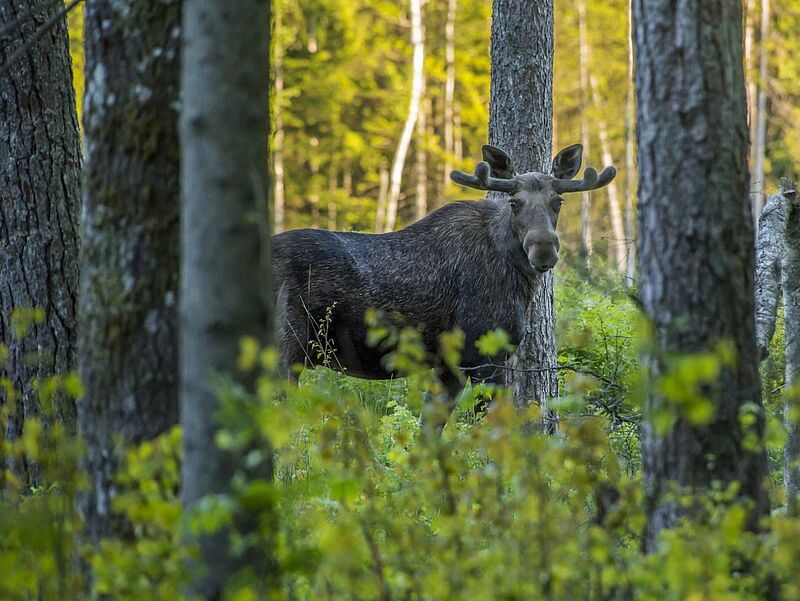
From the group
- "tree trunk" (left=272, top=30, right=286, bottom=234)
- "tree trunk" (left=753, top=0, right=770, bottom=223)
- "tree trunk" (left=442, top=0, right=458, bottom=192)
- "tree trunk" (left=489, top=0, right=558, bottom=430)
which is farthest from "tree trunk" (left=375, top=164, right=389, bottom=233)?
"tree trunk" (left=489, top=0, right=558, bottom=430)

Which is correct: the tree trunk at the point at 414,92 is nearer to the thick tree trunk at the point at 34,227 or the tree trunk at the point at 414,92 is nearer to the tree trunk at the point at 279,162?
the tree trunk at the point at 279,162

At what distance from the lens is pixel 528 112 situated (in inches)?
338

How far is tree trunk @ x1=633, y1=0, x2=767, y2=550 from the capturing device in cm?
365

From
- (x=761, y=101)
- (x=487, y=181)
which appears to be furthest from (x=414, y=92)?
(x=487, y=181)

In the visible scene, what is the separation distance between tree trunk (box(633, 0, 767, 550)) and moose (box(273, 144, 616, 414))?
4.42 metres

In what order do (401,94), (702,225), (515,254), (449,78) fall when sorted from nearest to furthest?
1. (702,225)
2. (515,254)
3. (401,94)
4. (449,78)

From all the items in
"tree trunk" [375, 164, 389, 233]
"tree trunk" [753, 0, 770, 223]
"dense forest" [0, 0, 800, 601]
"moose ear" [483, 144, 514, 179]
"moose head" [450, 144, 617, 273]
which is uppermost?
"tree trunk" [753, 0, 770, 223]

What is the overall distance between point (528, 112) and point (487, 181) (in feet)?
2.54

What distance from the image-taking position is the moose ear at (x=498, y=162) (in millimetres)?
8219

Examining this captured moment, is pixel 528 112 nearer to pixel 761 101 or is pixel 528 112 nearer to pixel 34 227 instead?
pixel 34 227

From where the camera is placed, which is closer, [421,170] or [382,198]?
[421,170]

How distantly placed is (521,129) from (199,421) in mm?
6126

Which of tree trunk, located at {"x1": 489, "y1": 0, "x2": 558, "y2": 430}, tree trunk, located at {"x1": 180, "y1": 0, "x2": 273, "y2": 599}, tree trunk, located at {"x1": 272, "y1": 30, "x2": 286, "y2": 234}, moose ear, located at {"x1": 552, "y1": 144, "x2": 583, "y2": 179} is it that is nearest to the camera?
tree trunk, located at {"x1": 180, "y1": 0, "x2": 273, "y2": 599}

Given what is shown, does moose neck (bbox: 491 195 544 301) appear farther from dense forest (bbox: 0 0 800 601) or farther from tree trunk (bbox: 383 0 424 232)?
tree trunk (bbox: 383 0 424 232)
